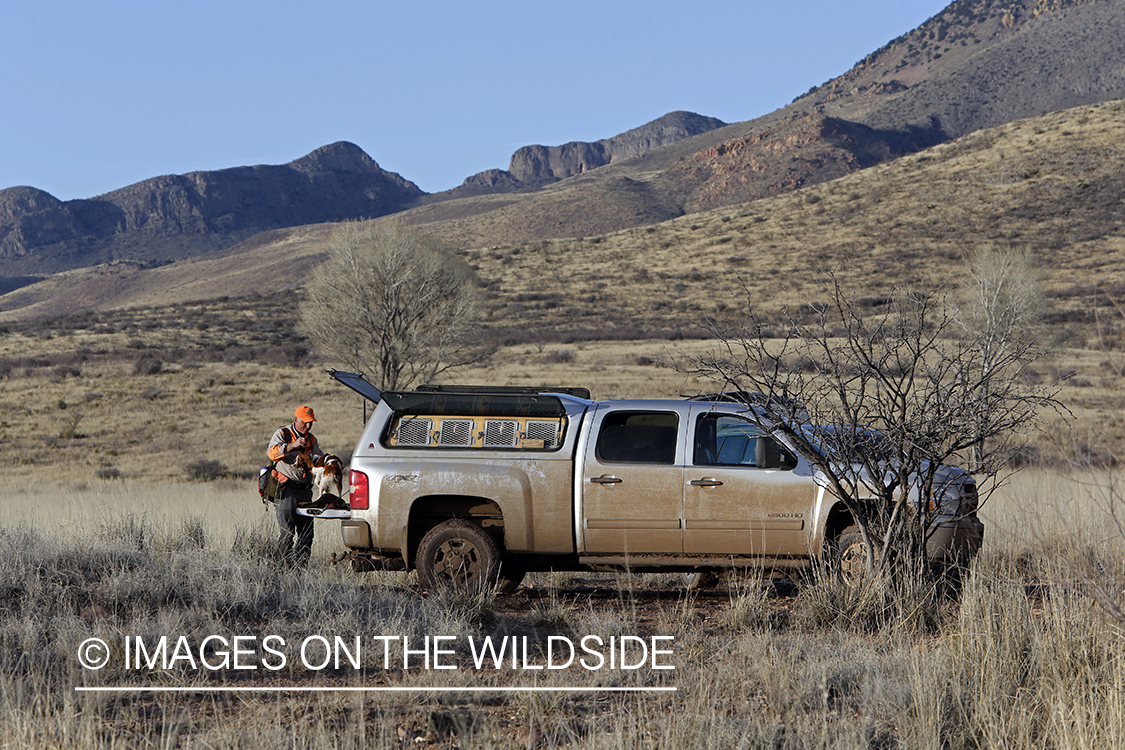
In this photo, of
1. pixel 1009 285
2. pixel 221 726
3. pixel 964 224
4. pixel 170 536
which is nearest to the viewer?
pixel 221 726

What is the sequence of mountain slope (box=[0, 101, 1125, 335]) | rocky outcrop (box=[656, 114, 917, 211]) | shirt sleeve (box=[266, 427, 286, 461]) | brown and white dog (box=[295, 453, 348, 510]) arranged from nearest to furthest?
brown and white dog (box=[295, 453, 348, 510])
shirt sleeve (box=[266, 427, 286, 461])
mountain slope (box=[0, 101, 1125, 335])
rocky outcrop (box=[656, 114, 917, 211])

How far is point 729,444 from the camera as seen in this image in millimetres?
7906

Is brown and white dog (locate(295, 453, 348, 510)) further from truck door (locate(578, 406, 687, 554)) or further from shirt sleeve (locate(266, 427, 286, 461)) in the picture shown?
truck door (locate(578, 406, 687, 554))

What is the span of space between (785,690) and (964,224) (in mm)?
Answer: 66497

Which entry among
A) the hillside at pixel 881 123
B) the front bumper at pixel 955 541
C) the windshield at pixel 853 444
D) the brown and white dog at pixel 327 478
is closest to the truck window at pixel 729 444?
the windshield at pixel 853 444

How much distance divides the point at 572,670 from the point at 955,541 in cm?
371

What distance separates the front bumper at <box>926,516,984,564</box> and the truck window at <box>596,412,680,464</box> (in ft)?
7.34

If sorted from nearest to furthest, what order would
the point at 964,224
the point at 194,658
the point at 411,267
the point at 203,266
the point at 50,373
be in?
1. the point at 194,658
2. the point at 411,267
3. the point at 50,373
4. the point at 964,224
5. the point at 203,266

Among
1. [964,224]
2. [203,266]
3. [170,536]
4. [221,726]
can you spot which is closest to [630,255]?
[964,224]

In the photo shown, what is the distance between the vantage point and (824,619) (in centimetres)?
652

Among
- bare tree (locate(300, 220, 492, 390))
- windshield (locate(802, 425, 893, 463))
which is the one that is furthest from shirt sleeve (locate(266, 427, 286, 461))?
bare tree (locate(300, 220, 492, 390))

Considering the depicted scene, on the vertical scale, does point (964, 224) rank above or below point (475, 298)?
above

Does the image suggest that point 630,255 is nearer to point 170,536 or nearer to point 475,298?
point 475,298

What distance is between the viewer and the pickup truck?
738 cm
